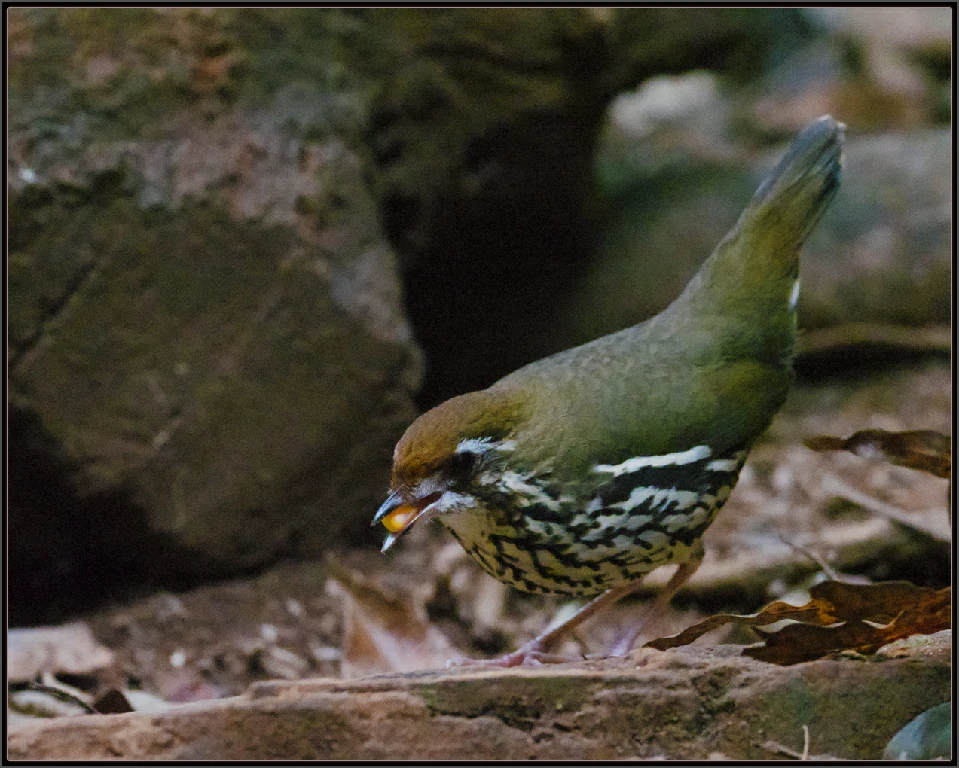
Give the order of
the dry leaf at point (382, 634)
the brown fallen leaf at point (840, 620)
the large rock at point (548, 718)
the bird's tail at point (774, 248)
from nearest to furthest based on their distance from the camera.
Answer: the large rock at point (548, 718), the brown fallen leaf at point (840, 620), the bird's tail at point (774, 248), the dry leaf at point (382, 634)

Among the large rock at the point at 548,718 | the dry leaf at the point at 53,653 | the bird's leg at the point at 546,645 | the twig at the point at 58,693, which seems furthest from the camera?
the dry leaf at the point at 53,653

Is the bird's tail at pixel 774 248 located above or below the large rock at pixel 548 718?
above

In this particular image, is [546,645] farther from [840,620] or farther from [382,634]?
[840,620]

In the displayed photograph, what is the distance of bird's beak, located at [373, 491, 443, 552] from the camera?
3.27m

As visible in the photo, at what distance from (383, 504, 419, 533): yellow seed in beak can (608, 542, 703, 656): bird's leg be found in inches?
39.4

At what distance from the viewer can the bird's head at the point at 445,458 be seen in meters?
3.29

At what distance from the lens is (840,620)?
304cm

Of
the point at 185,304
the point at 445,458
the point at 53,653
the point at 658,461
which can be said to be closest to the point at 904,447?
the point at 658,461

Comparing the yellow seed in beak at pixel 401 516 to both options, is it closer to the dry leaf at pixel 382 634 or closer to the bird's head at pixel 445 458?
the bird's head at pixel 445 458

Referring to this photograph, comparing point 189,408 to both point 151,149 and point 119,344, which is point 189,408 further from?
point 151,149

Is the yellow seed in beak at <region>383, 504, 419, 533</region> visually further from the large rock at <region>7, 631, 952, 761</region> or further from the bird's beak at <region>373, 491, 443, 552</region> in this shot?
the large rock at <region>7, 631, 952, 761</region>

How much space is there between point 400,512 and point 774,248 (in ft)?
6.03

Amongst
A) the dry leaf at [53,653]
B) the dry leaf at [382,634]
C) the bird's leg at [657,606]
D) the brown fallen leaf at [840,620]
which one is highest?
the brown fallen leaf at [840,620]

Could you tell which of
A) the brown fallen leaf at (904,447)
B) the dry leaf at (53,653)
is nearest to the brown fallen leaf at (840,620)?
the brown fallen leaf at (904,447)
